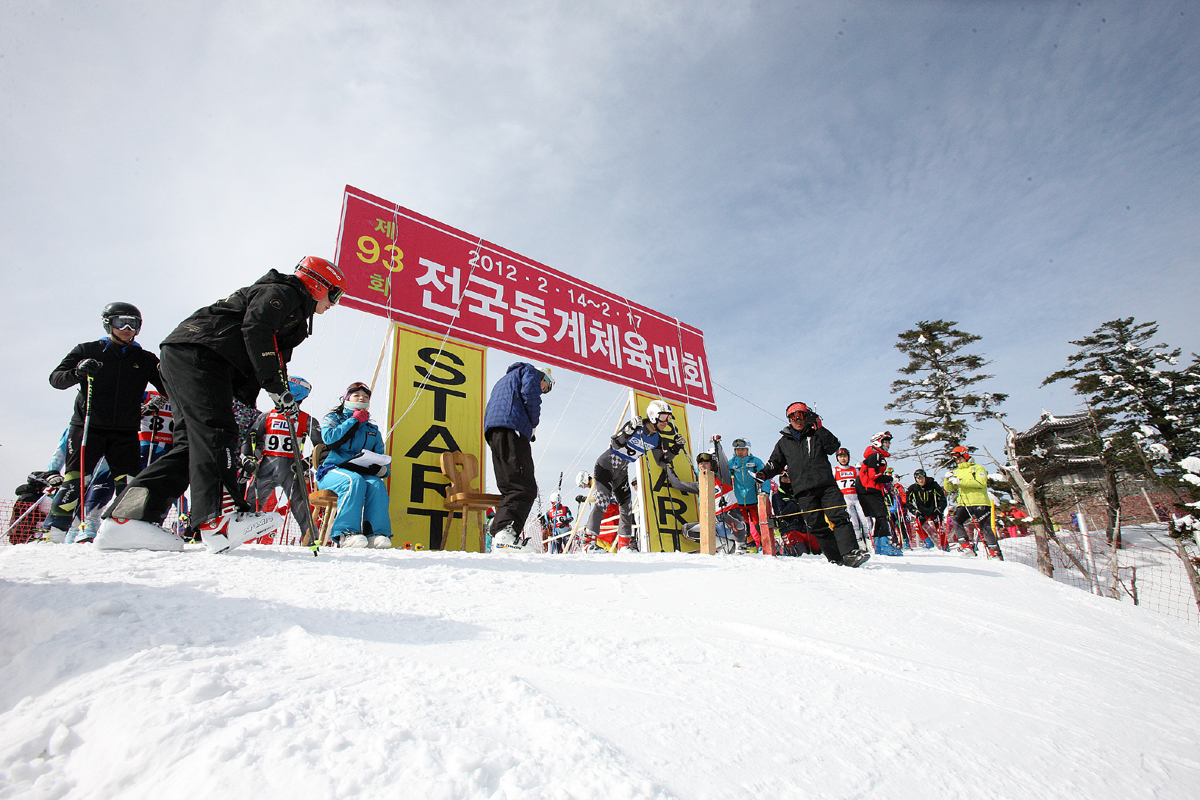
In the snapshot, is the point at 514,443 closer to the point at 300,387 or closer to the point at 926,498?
the point at 300,387

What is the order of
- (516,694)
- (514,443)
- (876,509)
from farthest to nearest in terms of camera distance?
(876,509) → (514,443) → (516,694)

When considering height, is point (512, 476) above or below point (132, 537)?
above

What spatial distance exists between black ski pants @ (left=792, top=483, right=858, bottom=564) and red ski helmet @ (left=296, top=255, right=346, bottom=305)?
4278mm

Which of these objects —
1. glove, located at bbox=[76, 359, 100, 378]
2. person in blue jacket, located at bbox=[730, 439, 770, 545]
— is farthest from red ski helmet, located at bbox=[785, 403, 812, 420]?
glove, located at bbox=[76, 359, 100, 378]

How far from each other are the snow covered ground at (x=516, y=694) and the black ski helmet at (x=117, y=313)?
2005 mm

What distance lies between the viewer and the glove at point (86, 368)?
357cm

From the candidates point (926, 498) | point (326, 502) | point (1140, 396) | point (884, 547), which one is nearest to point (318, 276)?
point (326, 502)

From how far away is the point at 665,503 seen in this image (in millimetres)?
7598

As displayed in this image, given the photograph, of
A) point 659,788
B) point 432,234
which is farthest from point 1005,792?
point 432,234

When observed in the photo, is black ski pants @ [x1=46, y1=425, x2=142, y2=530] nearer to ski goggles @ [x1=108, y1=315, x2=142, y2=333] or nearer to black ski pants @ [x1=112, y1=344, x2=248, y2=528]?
ski goggles @ [x1=108, y1=315, x2=142, y2=333]

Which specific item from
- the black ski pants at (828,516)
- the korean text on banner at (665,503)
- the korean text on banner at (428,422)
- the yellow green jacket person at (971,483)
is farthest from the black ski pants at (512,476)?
the yellow green jacket person at (971,483)

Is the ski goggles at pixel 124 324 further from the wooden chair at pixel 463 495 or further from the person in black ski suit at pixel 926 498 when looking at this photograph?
the person in black ski suit at pixel 926 498

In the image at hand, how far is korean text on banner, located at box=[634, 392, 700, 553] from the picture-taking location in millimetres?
7254

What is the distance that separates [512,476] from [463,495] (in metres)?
0.84
